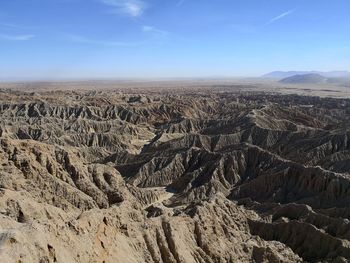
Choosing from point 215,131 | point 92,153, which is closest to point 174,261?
point 92,153

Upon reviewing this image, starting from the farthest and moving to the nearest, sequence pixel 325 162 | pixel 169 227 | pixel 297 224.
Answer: pixel 325 162 → pixel 297 224 → pixel 169 227

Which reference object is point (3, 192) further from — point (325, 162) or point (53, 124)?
point (53, 124)

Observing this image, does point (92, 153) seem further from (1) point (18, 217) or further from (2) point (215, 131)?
(1) point (18, 217)

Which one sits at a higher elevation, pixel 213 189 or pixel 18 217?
pixel 18 217

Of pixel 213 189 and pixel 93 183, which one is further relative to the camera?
pixel 213 189

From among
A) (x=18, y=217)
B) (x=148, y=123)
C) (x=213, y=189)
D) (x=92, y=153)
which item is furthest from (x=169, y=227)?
(x=148, y=123)

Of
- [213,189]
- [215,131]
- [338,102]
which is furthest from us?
[338,102]
